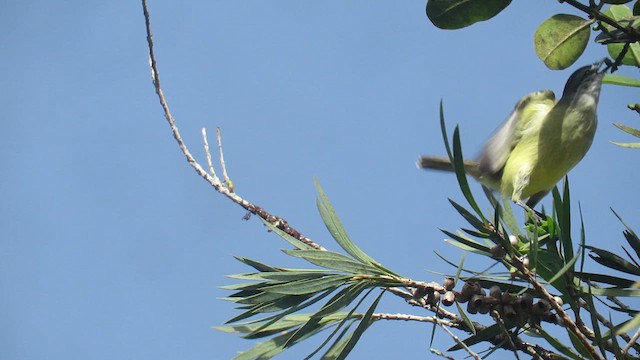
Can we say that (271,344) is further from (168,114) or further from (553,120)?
(553,120)

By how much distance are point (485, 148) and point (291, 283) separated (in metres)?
2.70

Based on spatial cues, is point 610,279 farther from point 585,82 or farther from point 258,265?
point 585,82

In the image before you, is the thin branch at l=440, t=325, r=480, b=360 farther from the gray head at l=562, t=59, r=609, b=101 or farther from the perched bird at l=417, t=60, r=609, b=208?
the gray head at l=562, t=59, r=609, b=101

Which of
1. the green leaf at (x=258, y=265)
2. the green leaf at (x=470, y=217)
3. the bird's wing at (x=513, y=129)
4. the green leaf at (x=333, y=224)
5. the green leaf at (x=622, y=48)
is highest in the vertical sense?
the bird's wing at (x=513, y=129)

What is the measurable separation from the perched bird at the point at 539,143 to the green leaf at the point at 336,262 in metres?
2.21

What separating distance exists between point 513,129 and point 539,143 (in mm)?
306

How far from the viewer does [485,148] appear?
396cm

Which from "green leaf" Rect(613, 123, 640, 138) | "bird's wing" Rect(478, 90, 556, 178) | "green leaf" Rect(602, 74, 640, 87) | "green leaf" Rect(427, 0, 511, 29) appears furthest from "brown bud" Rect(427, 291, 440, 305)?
"bird's wing" Rect(478, 90, 556, 178)

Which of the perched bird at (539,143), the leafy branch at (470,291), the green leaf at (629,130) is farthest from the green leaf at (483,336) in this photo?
the perched bird at (539,143)

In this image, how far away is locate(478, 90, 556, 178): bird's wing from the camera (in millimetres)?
3859

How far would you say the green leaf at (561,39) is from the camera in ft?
5.55

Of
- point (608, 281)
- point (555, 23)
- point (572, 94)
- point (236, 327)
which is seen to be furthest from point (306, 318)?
point (572, 94)

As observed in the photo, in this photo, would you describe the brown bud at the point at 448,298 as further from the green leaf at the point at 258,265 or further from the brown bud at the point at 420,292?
the green leaf at the point at 258,265

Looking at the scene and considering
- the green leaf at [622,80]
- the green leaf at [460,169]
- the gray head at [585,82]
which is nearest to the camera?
the green leaf at [460,169]
